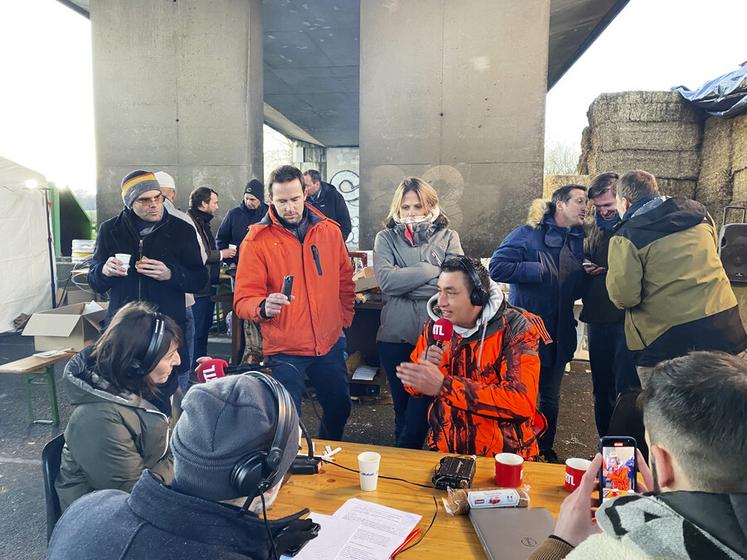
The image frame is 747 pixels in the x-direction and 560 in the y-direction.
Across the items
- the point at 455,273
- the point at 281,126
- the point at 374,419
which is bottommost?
the point at 374,419

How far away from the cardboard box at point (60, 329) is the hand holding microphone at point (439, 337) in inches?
154

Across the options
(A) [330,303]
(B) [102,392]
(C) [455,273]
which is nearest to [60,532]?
(B) [102,392]

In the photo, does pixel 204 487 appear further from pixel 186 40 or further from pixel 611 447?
pixel 186 40

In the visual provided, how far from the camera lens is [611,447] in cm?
163

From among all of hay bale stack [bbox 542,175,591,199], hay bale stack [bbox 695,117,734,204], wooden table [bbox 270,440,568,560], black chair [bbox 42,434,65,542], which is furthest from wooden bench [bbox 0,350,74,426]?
hay bale stack [bbox 695,117,734,204]

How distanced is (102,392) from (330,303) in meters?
1.60

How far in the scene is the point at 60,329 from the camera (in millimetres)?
4852

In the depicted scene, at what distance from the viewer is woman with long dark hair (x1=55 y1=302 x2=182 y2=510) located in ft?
6.04

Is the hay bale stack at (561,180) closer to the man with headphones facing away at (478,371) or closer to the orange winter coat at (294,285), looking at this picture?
the orange winter coat at (294,285)

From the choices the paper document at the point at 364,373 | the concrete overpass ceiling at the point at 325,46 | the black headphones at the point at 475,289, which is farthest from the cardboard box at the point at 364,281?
the concrete overpass ceiling at the point at 325,46

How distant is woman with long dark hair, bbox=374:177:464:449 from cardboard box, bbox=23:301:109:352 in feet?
10.8

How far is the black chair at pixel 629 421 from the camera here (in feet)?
7.16

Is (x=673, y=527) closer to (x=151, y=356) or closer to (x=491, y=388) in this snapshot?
(x=491, y=388)

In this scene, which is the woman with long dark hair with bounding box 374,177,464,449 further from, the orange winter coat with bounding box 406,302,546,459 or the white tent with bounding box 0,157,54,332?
the white tent with bounding box 0,157,54,332
